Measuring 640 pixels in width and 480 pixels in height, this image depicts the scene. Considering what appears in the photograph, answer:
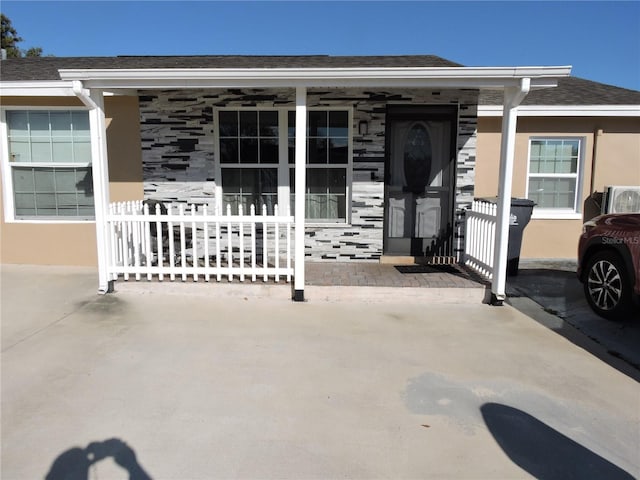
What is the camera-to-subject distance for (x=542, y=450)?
8.89 feet

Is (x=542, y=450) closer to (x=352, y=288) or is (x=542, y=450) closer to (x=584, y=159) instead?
(x=352, y=288)

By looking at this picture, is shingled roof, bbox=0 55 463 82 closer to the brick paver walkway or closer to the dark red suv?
the brick paver walkway

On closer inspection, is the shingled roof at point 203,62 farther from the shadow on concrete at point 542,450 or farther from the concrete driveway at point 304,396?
the shadow on concrete at point 542,450

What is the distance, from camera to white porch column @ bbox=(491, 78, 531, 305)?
5.36 meters

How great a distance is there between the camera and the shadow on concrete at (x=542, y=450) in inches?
99.0

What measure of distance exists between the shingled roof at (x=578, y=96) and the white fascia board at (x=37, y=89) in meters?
6.46

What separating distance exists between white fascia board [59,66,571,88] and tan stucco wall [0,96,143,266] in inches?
69.0

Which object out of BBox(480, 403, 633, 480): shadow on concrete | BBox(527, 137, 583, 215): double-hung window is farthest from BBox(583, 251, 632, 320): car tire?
BBox(527, 137, 583, 215): double-hung window

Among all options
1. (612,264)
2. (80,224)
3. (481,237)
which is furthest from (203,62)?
(612,264)

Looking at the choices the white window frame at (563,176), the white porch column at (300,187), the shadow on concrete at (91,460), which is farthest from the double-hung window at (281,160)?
the shadow on concrete at (91,460)

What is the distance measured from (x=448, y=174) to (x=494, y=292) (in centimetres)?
231

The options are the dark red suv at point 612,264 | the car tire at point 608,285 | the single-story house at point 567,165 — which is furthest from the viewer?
the single-story house at point 567,165

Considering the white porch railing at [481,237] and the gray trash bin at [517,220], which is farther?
the gray trash bin at [517,220]

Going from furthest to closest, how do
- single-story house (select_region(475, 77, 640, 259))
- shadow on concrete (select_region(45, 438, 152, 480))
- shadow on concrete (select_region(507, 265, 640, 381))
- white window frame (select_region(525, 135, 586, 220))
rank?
1. white window frame (select_region(525, 135, 586, 220))
2. single-story house (select_region(475, 77, 640, 259))
3. shadow on concrete (select_region(507, 265, 640, 381))
4. shadow on concrete (select_region(45, 438, 152, 480))
